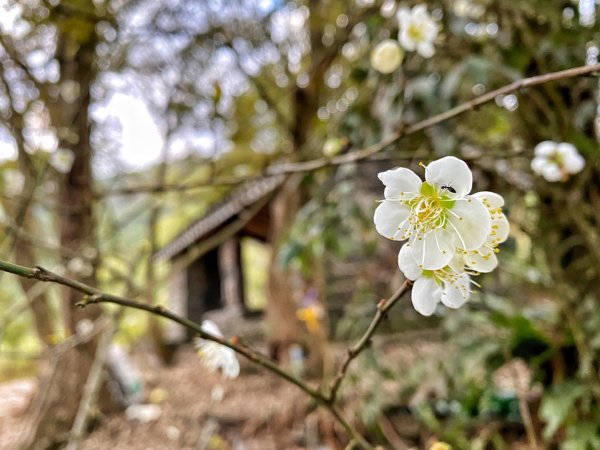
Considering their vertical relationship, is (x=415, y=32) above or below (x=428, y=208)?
above

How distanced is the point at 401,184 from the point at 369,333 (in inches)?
6.1

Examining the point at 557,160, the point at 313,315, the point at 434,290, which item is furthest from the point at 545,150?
the point at 313,315

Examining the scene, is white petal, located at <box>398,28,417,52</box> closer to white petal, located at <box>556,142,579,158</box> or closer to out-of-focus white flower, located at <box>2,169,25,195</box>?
white petal, located at <box>556,142,579,158</box>

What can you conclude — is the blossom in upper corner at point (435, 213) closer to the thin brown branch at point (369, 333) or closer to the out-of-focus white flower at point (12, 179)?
the thin brown branch at point (369, 333)

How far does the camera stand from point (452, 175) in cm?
41

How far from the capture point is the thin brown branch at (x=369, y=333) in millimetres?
437

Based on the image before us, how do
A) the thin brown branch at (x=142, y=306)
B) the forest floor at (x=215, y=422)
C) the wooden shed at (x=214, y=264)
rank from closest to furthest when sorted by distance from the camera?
the thin brown branch at (x=142, y=306) → the forest floor at (x=215, y=422) → the wooden shed at (x=214, y=264)


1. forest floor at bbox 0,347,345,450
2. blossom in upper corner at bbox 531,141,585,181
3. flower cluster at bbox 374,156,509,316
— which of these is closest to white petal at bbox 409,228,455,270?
flower cluster at bbox 374,156,509,316

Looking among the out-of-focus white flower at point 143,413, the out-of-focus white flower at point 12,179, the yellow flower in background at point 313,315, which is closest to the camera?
the yellow flower in background at point 313,315

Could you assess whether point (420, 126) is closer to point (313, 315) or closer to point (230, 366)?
point (230, 366)

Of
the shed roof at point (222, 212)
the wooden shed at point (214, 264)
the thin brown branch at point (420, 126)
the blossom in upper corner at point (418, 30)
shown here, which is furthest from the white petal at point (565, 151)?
the wooden shed at point (214, 264)

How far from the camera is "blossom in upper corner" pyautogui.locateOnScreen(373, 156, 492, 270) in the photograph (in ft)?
1.31

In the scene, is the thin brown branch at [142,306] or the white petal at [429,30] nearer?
the thin brown branch at [142,306]

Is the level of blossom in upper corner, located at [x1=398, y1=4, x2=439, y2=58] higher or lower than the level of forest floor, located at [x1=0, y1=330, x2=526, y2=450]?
higher
